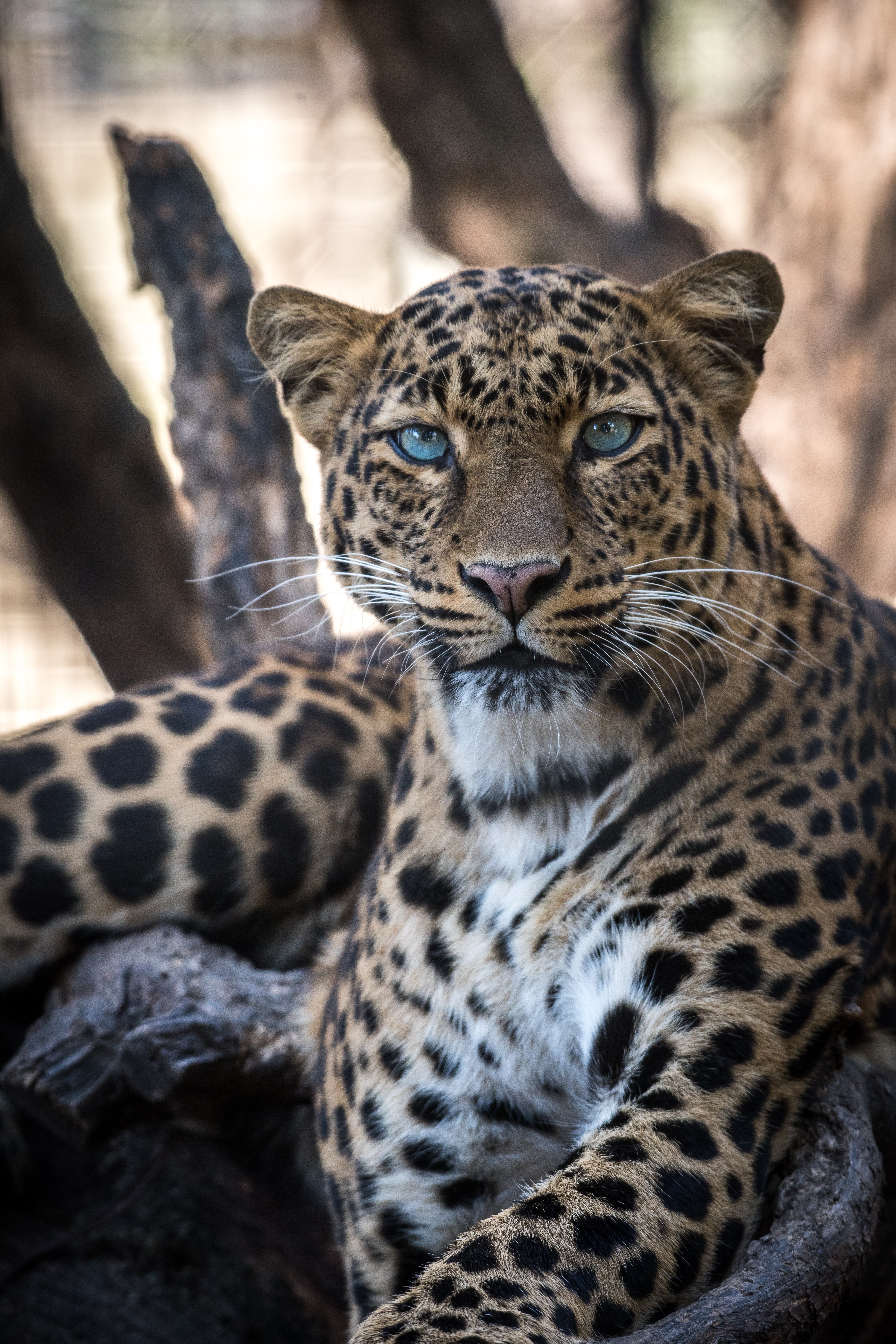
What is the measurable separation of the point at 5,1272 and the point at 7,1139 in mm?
399

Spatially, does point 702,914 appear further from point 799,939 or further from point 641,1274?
point 641,1274

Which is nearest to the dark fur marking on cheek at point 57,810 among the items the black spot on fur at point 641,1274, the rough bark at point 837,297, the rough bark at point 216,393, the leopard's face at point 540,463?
the rough bark at point 216,393

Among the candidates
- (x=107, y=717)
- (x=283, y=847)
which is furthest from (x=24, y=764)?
(x=283, y=847)

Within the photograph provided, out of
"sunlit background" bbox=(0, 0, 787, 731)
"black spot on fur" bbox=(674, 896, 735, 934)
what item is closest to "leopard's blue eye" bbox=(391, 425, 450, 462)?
"black spot on fur" bbox=(674, 896, 735, 934)

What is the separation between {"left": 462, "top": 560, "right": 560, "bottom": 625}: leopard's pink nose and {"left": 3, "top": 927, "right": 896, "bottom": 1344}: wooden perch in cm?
→ 109

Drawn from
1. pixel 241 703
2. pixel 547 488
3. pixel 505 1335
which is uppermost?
pixel 547 488

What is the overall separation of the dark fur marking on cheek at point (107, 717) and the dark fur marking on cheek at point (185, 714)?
99 mm

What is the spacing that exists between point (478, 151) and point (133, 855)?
5.12 metres

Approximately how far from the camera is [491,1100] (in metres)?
2.94

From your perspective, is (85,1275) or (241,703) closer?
(85,1275)

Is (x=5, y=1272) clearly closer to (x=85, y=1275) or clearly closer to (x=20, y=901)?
(x=85, y=1275)

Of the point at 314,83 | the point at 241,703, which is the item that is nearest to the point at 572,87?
the point at 314,83

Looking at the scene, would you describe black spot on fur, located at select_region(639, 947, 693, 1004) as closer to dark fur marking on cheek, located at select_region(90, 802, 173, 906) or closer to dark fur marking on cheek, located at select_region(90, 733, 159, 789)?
dark fur marking on cheek, located at select_region(90, 802, 173, 906)

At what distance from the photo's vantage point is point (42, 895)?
413 cm
